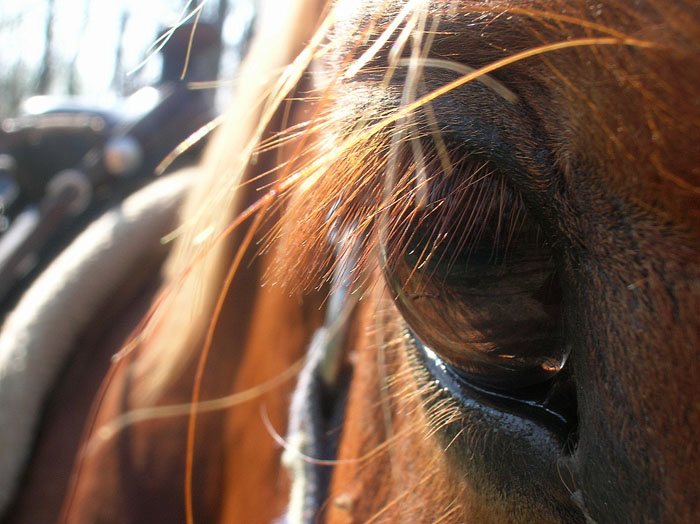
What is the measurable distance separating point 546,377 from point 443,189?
155 millimetres

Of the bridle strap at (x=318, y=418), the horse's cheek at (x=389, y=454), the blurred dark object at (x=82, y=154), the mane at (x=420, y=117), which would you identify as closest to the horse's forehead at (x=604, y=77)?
the mane at (x=420, y=117)

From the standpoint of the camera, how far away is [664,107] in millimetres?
302

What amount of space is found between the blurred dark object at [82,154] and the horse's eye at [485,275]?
1099 millimetres

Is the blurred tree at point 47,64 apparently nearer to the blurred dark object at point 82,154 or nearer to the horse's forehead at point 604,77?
the blurred dark object at point 82,154

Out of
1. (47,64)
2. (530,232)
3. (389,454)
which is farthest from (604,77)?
(47,64)

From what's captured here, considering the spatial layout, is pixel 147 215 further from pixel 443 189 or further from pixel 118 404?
pixel 443 189

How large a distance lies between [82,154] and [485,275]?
1.58 meters

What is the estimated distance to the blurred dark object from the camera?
4.62 ft

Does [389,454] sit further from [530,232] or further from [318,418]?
[530,232]

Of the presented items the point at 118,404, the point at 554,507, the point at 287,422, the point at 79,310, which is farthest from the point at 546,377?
the point at 79,310

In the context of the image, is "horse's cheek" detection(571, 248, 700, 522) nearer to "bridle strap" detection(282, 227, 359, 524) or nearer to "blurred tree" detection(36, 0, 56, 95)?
"bridle strap" detection(282, 227, 359, 524)

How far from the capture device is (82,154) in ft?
5.64

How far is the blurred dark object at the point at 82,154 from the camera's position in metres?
1.41

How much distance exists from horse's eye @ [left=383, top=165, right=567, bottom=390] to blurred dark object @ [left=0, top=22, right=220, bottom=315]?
3.61 ft
